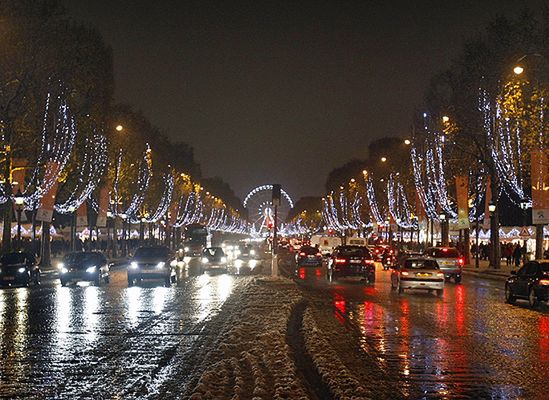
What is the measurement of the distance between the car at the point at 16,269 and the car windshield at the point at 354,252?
48.8ft

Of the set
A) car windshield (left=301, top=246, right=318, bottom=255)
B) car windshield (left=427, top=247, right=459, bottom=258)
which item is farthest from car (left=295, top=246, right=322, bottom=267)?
car windshield (left=427, top=247, right=459, bottom=258)

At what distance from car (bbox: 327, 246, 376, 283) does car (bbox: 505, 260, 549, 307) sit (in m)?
11.5

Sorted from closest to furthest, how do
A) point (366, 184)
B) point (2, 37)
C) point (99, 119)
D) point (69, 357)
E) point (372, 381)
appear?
point (372, 381) < point (69, 357) < point (2, 37) < point (99, 119) < point (366, 184)

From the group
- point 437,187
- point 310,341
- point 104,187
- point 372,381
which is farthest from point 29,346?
point 437,187

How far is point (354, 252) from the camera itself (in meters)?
42.7

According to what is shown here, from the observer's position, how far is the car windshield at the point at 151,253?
135 ft

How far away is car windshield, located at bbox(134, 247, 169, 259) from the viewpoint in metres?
41.0

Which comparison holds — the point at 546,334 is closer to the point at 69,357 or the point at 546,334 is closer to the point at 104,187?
the point at 69,357

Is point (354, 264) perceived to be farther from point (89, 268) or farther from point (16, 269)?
point (16, 269)

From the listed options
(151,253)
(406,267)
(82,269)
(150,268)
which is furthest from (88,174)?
(406,267)

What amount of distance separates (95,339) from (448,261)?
30.7 metres

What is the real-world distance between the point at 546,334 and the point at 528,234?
48.6 meters

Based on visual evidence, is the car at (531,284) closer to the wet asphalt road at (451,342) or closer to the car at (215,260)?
the wet asphalt road at (451,342)

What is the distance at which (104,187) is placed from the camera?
67812 mm
